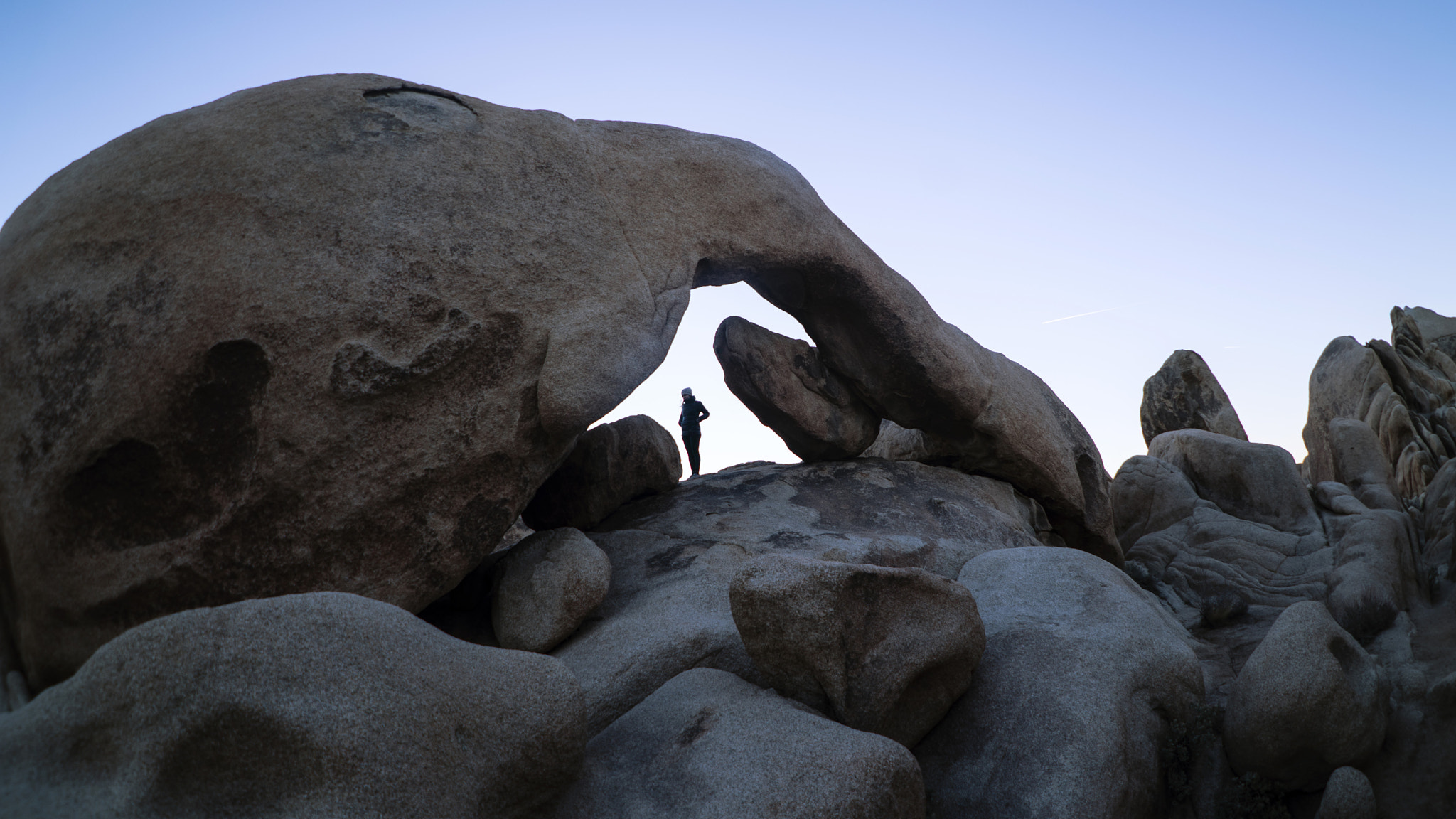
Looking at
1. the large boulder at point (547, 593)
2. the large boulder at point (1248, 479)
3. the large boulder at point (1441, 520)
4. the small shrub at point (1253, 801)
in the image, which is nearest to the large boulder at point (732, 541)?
the large boulder at point (547, 593)

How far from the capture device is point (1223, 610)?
7.79m

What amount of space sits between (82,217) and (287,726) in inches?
136

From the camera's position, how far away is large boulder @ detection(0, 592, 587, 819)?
2.96 meters

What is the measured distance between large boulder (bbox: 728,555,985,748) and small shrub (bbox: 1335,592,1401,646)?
12.4 feet

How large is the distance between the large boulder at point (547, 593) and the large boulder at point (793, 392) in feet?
8.59

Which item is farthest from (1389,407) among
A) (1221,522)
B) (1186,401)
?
(1221,522)

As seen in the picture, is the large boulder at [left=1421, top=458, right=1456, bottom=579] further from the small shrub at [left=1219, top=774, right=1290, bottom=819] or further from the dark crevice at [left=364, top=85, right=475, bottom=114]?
the dark crevice at [left=364, top=85, right=475, bottom=114]

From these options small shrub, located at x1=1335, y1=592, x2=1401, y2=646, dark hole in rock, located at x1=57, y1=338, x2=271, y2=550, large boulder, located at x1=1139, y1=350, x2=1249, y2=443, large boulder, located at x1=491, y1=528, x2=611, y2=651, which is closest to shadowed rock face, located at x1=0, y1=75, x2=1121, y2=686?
dark hole in rock, located at x1=57, y1=338, x2=271, y2=550

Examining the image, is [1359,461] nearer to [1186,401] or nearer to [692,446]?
[1186,401]

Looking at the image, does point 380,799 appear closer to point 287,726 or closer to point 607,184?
point 287,726

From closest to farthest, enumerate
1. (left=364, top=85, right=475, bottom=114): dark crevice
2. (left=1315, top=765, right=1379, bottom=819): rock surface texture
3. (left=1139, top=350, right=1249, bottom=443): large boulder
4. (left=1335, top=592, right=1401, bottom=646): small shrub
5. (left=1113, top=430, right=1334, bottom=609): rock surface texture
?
(left=1315, top=765, right=1379, bottom=819): rock surface texture
(left=364, top=85, right=475, bottom=114): dark crevice
(left=1335, top=592, right=1401, bottom=646): small shrub
(left=1113, top=430, right=1334, bottom=609): rock surface texture
(left=1139, top=350, right=1249, bottom=443): large boulder

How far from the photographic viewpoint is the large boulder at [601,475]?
7027 mm

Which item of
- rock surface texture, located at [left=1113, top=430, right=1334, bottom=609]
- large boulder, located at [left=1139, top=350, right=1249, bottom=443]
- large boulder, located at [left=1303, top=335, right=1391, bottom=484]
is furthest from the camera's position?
large boulder, located at [left=1139, top=350, right=1249, bottom=443]

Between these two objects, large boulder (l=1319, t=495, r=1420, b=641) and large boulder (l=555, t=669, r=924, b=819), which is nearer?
large boulder (l=555, t=669, r=924, b=819)
